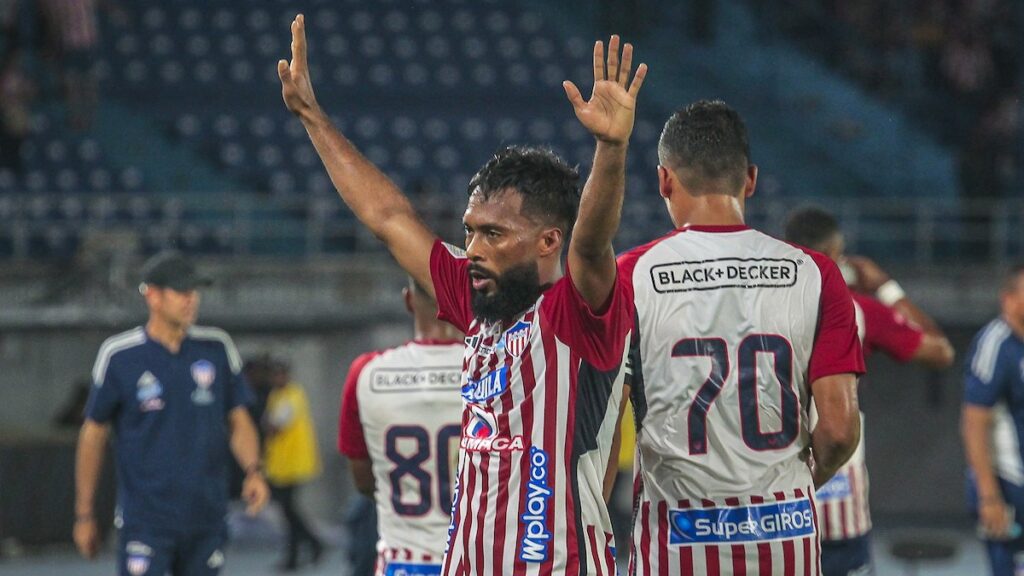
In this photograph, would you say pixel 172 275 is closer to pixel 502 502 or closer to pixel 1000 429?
pixel 502 502

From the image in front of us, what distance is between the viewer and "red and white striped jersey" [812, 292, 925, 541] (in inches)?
238

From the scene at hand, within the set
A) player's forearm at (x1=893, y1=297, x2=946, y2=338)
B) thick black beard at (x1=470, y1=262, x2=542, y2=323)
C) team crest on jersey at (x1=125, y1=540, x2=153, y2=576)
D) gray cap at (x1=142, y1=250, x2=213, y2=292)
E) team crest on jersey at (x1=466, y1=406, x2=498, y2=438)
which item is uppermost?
thick black beard at (x1=470, y1=262, x2=542, y2=323)

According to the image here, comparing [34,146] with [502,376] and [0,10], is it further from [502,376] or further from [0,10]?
[502,376]

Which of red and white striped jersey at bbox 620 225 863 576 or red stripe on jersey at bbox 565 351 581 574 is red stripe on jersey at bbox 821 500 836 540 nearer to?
red and white striped jersey at bbox 620 225 863 576

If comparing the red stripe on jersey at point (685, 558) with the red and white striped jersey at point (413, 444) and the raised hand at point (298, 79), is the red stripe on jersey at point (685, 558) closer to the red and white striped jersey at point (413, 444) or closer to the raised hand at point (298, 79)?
the red and white striped jersey at point (413, 444)

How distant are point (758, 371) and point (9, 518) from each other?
11.3 metres

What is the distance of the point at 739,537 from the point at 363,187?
151 cm

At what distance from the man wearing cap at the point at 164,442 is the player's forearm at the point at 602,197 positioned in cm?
453

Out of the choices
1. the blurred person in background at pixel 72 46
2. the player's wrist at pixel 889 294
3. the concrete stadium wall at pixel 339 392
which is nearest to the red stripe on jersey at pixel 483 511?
the player's wrist at pixel 889 294

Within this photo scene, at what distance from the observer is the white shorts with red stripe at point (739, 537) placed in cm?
427

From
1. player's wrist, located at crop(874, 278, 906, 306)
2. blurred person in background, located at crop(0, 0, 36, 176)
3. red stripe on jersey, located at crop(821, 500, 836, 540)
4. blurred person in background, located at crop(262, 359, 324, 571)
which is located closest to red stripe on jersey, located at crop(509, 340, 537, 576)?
red stripe on jersey, located at crop(821, 500, 836, 540)

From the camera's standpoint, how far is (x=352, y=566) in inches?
295

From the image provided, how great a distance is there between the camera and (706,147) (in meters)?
4.33

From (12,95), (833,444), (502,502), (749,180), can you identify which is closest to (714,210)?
(749,180)
